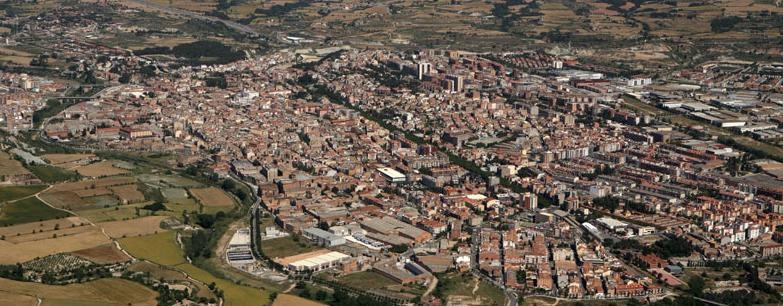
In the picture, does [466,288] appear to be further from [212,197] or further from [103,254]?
[212,197]

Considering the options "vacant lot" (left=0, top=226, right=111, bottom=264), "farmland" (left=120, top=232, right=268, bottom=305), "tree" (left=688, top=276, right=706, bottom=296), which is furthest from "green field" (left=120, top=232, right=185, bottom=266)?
"tree" (left=688, top=276, right=706, bottom=296)

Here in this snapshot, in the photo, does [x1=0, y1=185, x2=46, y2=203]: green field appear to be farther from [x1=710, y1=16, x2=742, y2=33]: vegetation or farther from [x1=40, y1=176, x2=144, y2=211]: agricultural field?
[x1=710, y1=16, x2=742, y2=33]: vegetation

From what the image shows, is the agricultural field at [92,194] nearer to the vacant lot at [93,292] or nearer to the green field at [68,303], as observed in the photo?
the vacant lot at [93,292]

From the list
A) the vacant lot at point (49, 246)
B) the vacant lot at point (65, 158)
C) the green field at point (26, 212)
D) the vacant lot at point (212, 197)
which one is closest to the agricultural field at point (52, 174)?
the vacant lot at point (65, 158)

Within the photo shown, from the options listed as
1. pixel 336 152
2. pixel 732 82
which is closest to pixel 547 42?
pixel 732 82

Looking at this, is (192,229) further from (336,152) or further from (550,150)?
(550,150)
